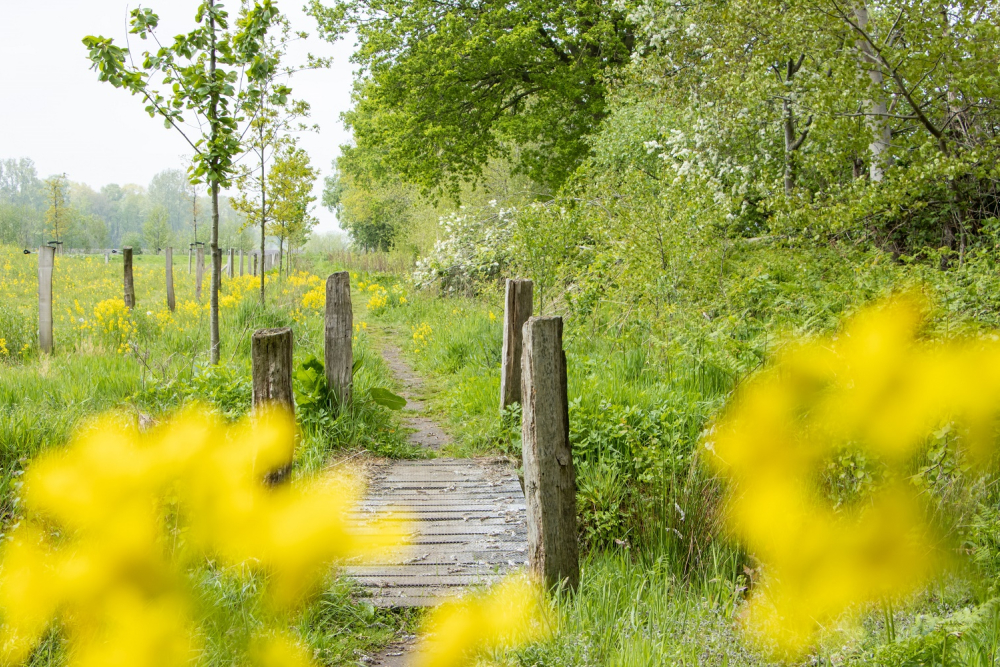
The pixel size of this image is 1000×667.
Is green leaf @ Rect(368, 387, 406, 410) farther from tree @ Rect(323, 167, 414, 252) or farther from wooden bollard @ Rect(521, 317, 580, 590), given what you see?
tree @ Rect(323, 167, 414, 252)

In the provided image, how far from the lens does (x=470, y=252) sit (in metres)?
14.7

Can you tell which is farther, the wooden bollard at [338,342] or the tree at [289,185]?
the tree at [289,185]

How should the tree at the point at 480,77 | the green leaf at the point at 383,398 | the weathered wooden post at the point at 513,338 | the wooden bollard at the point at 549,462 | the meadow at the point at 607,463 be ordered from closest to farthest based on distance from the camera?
the meadow at the point at 607,463 < the wooden bollard at the point at 549,462 < the green leaf at the point at 383,398 < the weathered wooden post at the point at 513,338 < the tree at the point at 480,77

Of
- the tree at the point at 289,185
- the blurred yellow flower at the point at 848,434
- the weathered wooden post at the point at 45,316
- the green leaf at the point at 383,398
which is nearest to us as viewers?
the blurred yellow flower at the point at 848,434

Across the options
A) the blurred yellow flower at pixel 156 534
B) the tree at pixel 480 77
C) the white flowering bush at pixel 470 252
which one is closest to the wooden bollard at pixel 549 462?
the blurred yellow flower at pixel 156 534

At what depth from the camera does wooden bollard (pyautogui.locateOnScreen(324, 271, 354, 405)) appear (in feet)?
19.7

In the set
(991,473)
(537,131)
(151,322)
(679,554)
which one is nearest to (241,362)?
(151,322)

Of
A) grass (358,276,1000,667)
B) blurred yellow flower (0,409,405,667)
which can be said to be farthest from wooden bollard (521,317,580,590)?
blurred yellow flower (0,409,405,667)

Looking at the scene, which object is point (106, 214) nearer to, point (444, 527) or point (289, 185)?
point (289, 185)

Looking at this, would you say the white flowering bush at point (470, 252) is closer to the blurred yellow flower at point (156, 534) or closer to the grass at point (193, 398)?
the grass at point (193, 398)

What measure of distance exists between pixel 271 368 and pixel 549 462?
4.43 feet

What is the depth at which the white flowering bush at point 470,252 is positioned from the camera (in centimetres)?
1352

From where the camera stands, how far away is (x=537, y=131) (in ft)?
58.1

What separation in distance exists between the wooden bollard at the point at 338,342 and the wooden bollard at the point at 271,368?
2.65m
